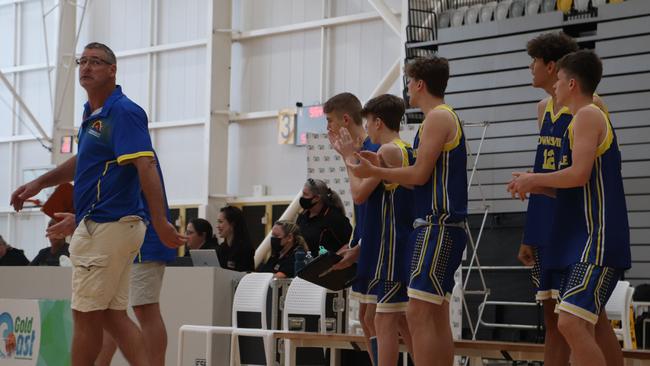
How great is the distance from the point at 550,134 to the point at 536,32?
7484mm

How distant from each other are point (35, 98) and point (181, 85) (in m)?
3.48

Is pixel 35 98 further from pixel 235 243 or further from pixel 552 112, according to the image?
pixel 552 112

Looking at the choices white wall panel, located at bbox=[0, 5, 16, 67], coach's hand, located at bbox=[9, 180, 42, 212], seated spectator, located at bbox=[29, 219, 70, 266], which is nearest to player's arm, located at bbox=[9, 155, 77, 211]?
coach's hand, located at bbox=[9, 180, 42, 212]

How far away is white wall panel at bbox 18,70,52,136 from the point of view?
19.1 m

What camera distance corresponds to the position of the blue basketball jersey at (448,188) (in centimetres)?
450

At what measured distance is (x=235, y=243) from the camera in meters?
9.27

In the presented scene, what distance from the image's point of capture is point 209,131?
55.1 ft

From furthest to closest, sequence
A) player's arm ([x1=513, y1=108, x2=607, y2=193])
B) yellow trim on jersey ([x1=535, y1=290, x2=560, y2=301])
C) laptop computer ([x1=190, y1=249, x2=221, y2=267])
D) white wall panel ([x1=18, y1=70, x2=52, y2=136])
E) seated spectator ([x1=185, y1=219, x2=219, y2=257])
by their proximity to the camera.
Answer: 1. white wall panel ([x1=18, y1=70, x2=52, y2=136])
2. seated spectator ([x1=185, y1=219, x2=219, y2=257])
3. laptop computer ([x1=190, y1=249, x2=221, y2=267])
4. yellow trim on jersey ([x1=535, y1=290, x2=560, y2=301])
5. player's arm ([x1=513, y1=108, x2=607, y2=193])

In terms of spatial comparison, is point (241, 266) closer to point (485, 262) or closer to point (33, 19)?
point (485, 262)

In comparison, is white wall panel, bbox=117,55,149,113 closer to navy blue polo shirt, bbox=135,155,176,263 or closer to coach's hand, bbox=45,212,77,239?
navy blue polo shirt, bbox=135,155,176,263

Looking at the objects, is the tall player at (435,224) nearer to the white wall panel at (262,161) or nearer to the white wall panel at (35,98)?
the white wall panel at (262,161)

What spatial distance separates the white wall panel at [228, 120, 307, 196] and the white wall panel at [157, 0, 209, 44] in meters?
1.98

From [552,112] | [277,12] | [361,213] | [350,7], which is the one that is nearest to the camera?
[552,112]

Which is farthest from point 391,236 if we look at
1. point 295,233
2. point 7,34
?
point 7,34
